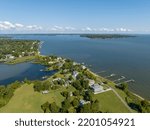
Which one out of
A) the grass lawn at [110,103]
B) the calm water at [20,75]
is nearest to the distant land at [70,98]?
the grass lawn at [110,103]

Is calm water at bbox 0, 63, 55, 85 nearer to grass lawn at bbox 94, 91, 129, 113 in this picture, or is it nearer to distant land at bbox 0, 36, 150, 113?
distant land at bbox 0, 36, 150, 113

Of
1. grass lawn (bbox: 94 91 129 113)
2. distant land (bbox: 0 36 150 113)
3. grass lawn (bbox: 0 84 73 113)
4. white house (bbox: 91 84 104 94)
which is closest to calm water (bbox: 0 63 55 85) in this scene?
distant land (bbox: 0 36 150 113)

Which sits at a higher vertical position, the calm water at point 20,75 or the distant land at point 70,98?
the distant land at point 70,98

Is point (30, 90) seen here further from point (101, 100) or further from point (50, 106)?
point (101, 100)

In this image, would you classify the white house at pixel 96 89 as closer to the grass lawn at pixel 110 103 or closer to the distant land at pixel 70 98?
the distant land at pixel 70 98

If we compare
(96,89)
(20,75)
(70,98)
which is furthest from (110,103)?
(20,75)

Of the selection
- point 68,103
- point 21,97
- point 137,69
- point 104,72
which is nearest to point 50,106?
point 68,103
